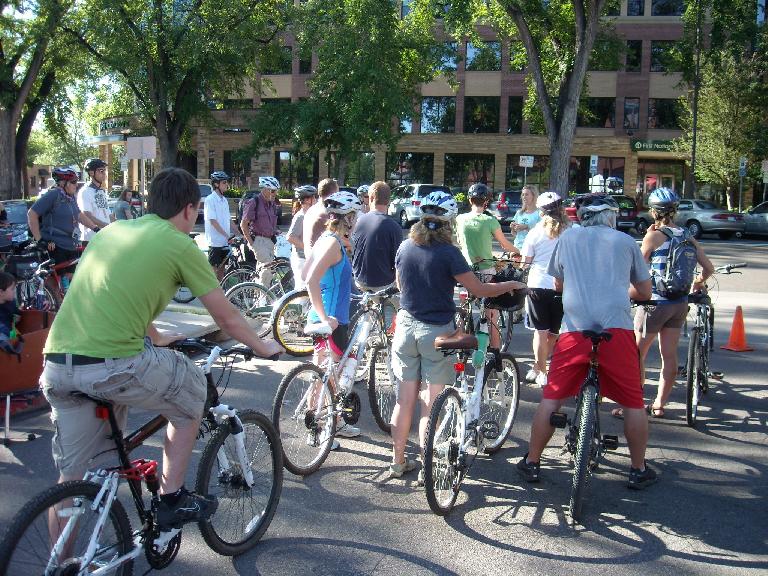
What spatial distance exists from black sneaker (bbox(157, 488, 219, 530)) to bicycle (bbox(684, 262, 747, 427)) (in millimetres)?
4399

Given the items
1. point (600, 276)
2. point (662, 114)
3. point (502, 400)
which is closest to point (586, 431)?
point (600, 276)

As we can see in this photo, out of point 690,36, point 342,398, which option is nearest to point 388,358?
point 342,398

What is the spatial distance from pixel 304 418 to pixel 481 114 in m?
45.8

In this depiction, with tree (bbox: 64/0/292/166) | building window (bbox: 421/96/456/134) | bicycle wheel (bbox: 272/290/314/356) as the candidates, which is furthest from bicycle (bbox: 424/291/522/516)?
building window (bbox: 421/96/456/134)

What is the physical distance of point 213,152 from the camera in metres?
53.9

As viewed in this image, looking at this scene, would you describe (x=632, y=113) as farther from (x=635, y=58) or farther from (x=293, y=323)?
(x=293, y=323)

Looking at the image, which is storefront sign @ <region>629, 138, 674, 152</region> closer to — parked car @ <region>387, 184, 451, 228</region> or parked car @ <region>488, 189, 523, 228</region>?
parked car @ <region>488, 189, 523, 228</region>

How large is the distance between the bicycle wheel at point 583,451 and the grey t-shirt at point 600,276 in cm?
50

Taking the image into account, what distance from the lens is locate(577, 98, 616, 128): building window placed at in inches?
1876

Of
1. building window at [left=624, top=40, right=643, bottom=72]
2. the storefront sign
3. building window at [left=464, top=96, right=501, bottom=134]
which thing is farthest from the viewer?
building window at [left=464, top=96, right=501, bottom=134]

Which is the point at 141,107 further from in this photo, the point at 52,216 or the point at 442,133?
the point at 52,216

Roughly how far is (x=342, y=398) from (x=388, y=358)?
1176 mm

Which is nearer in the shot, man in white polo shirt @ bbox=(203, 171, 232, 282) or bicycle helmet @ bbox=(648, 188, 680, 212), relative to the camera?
bicycle helmet @ bbox=(648, 188, 680, 212)

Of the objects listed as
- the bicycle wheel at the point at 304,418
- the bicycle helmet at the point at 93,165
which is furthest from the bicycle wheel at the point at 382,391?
the bicycle helmet at the point at 93,165
